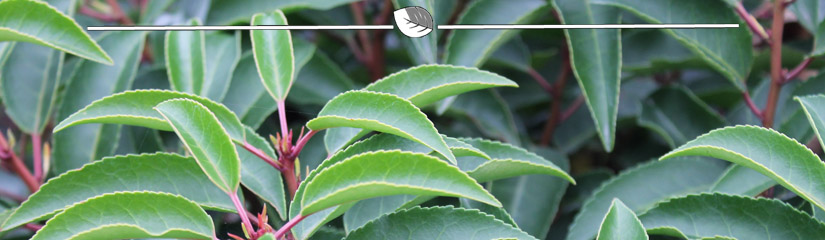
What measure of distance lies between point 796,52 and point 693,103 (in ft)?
0.61

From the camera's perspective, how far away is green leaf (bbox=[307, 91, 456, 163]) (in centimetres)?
59

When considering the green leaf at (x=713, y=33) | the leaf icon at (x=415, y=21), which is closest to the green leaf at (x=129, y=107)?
the leaf icon at (x=415, y=21)

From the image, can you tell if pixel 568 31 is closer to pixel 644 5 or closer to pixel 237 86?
pixel 644 5

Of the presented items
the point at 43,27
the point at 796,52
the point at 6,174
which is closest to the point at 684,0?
the point at 796,52

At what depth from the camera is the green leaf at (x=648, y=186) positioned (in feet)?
2.79

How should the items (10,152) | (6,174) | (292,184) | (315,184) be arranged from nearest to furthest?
1. (315,184)
2. (292,184)
3. (10,152)
4. (6,174)

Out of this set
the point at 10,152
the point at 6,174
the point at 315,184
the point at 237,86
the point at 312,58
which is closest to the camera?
the point at 315,184

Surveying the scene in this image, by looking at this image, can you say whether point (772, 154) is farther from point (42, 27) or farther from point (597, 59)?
point (42, 27)

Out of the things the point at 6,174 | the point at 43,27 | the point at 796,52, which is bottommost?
the point at 6,174

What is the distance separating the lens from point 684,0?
904 mm

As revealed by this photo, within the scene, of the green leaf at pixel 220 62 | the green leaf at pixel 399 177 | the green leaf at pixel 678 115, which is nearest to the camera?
the green leaf at pixel 399 177

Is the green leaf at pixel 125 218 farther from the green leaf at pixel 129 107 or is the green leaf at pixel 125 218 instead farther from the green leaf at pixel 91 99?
the green leaf at pixel 91 99

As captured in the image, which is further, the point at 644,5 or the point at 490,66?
the point at 490,66

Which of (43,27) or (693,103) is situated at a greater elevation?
(43,27)
